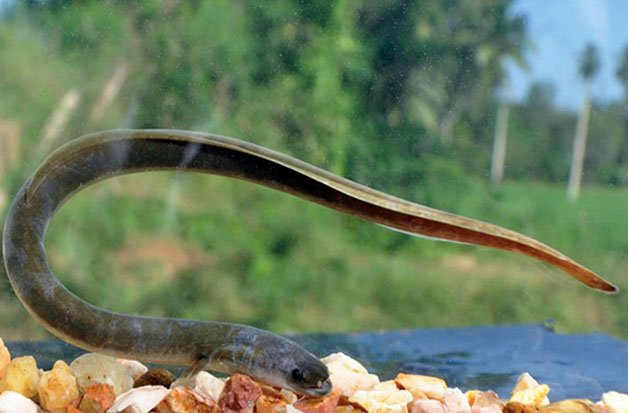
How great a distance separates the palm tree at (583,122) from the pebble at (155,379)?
3.58 feet

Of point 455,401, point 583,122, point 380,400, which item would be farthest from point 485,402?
point 583,122

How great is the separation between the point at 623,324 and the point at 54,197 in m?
1.50

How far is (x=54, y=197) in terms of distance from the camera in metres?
1.22

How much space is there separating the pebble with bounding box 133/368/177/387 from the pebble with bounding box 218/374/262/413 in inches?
5.8

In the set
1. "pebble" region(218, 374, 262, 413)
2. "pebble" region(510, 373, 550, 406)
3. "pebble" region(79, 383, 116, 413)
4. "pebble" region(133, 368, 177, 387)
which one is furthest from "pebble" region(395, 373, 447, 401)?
"pebble" region(79, 383, 116, 413)

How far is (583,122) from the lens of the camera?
1.55 meters

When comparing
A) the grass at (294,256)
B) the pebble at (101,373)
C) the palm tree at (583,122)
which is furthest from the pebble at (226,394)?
the palm tree at (583,122)

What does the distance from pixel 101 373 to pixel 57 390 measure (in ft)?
0.26

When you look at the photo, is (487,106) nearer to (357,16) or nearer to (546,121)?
(546,121)

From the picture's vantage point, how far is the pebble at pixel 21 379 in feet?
3.73

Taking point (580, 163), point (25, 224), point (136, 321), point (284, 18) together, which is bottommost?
point (136, 321)

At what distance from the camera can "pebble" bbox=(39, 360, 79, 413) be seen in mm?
1100

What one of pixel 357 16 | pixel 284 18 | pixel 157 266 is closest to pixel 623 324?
pixel 357 16

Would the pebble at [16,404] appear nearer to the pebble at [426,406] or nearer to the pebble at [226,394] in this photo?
the pebble at [226,394]
